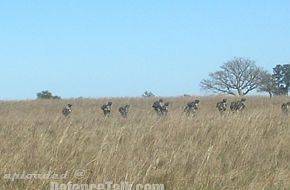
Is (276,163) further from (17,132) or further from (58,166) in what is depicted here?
(17,132)

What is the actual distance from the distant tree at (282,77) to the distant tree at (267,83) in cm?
55

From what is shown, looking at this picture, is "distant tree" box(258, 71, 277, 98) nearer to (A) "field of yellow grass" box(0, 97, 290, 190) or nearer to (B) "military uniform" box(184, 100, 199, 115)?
(B) "military uniform" box(184, 100, 199, 115)

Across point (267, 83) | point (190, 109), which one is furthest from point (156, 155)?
point (267, 83)

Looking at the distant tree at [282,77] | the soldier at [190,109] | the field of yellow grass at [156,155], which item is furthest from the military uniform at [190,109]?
the distant tree at [282,77]

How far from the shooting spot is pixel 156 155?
5.32m

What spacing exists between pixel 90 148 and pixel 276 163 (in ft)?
6.65

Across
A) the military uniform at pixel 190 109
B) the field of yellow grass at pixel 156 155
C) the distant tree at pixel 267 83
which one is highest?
the distant tree at pixel 267 83

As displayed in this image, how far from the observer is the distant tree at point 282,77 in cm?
8125

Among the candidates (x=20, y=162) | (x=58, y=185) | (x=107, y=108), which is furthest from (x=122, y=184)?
(x=107, y=108)

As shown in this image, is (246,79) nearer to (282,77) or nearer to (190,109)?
(282,77)

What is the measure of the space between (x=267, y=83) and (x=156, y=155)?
80.3 m

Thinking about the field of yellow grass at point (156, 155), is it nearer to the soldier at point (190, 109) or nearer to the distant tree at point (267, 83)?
the soldier at point (190, 109)

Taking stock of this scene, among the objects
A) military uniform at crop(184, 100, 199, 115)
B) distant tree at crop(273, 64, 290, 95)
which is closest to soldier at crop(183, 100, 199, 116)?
military uniform at crop(184, 100, 199, 115)

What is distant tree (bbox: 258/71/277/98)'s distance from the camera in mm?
81875
